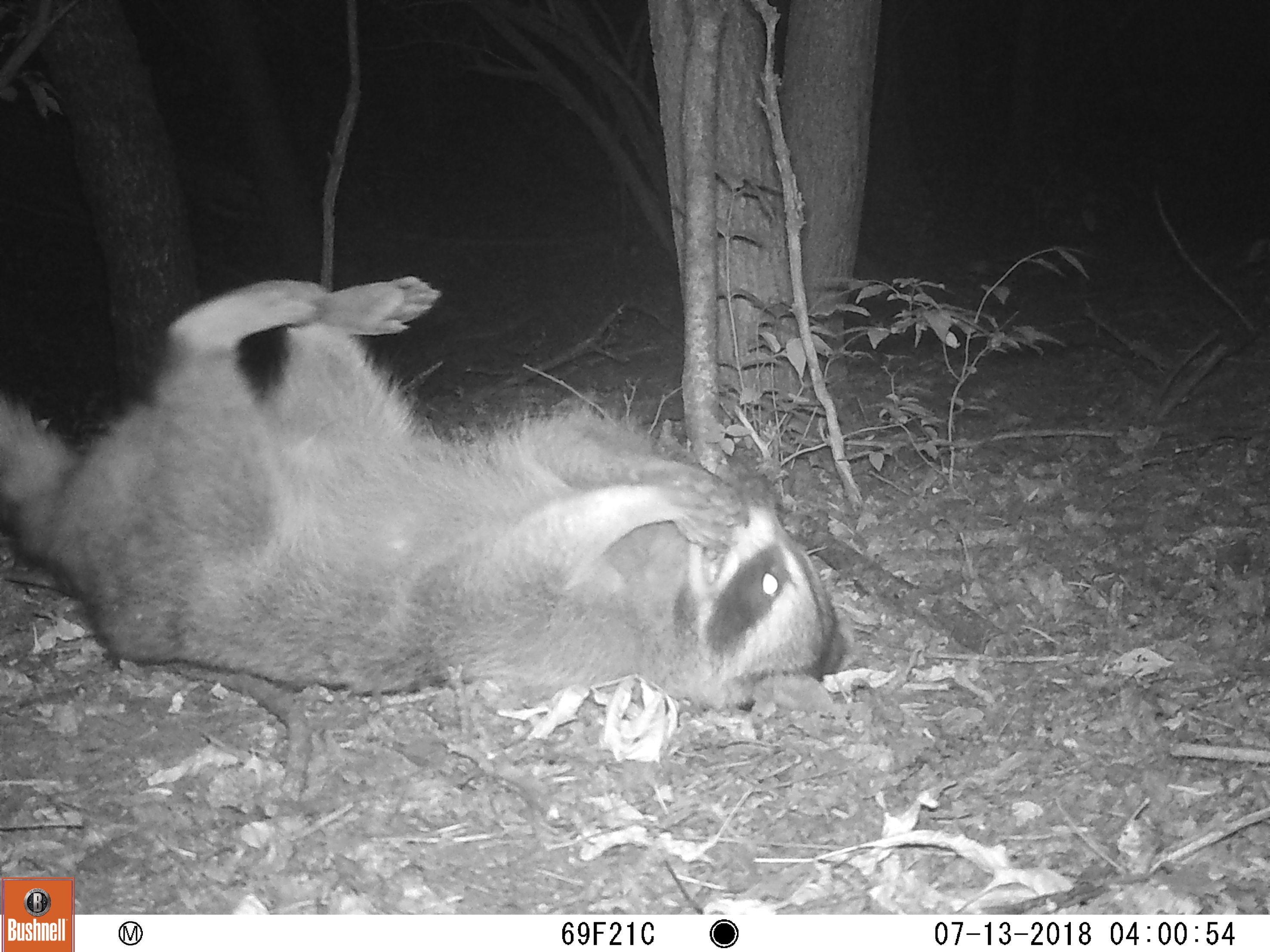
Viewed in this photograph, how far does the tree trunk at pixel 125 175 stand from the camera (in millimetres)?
5488

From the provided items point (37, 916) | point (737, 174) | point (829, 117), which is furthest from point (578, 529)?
point (829, 117)

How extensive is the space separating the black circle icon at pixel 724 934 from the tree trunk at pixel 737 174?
8.45 feet

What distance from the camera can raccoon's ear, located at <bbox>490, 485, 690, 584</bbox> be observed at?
11.6ft

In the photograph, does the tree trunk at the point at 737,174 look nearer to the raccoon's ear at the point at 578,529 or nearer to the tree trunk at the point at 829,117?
the tree trunk at the point at 829,117

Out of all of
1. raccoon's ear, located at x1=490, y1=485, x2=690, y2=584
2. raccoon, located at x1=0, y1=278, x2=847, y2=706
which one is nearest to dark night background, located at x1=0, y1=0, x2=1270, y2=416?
raccoon, located at x1=0, y1=278, x2=847, y2=706

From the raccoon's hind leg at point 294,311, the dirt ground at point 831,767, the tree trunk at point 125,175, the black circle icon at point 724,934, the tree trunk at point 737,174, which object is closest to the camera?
the black circle icon at point 724,934

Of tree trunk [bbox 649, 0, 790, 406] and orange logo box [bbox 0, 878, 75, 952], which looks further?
tree trunk [bbox 649, 0, 790, 406]

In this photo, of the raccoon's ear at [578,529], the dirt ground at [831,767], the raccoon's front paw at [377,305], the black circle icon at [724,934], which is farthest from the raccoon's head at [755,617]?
the raccoon's front paw at [377,305]

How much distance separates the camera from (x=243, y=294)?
12.3 feet

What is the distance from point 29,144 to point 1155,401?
11.7m

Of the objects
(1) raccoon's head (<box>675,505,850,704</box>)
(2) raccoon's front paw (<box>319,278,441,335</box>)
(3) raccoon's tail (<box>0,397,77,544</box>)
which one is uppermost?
(2) raccoon's front paw (<box>319,278,441,335</box>)

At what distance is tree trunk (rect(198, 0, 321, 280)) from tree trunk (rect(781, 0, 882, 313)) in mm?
5883

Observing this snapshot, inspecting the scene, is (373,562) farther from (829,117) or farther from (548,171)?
(548,171)

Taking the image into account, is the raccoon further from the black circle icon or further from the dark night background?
the dark night background
